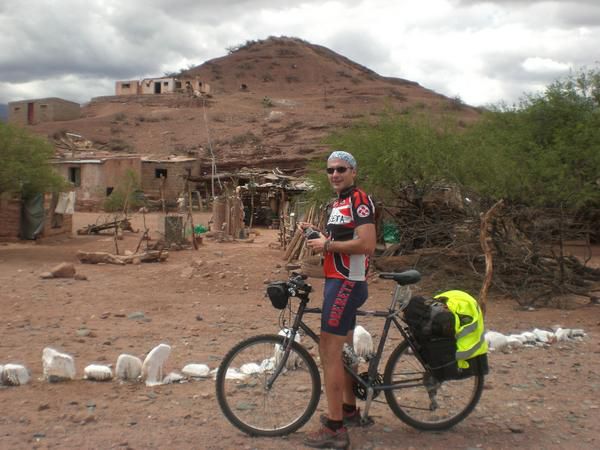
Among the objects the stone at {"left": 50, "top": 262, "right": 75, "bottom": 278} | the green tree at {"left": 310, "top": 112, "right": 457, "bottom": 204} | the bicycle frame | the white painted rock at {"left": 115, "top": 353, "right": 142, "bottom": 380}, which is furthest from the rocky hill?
the bicycle frame

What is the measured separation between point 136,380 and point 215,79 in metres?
81.3

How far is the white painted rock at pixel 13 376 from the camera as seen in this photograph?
15.7 ft

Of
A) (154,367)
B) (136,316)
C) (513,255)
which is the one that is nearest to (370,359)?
(154,367)

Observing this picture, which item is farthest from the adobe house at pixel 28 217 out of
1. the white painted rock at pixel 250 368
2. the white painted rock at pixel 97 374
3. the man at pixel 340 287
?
the man at pixel 340 287

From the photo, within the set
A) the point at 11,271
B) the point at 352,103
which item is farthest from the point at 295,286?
the point at 352,103

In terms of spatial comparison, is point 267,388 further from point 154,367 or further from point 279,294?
point 154,367

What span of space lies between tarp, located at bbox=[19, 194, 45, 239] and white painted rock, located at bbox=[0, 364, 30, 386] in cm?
1451

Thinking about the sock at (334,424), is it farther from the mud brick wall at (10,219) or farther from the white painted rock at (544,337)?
the mud brick wall at (10,219)

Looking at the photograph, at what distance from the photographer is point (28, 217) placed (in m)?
18.3

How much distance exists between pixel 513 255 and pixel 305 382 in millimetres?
6562

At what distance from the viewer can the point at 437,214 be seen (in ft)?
35.8

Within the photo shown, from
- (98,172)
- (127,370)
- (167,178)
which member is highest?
(98,172)

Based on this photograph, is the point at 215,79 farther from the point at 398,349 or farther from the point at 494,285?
the point at 398,349

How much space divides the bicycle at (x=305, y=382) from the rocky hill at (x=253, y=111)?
369 inches
